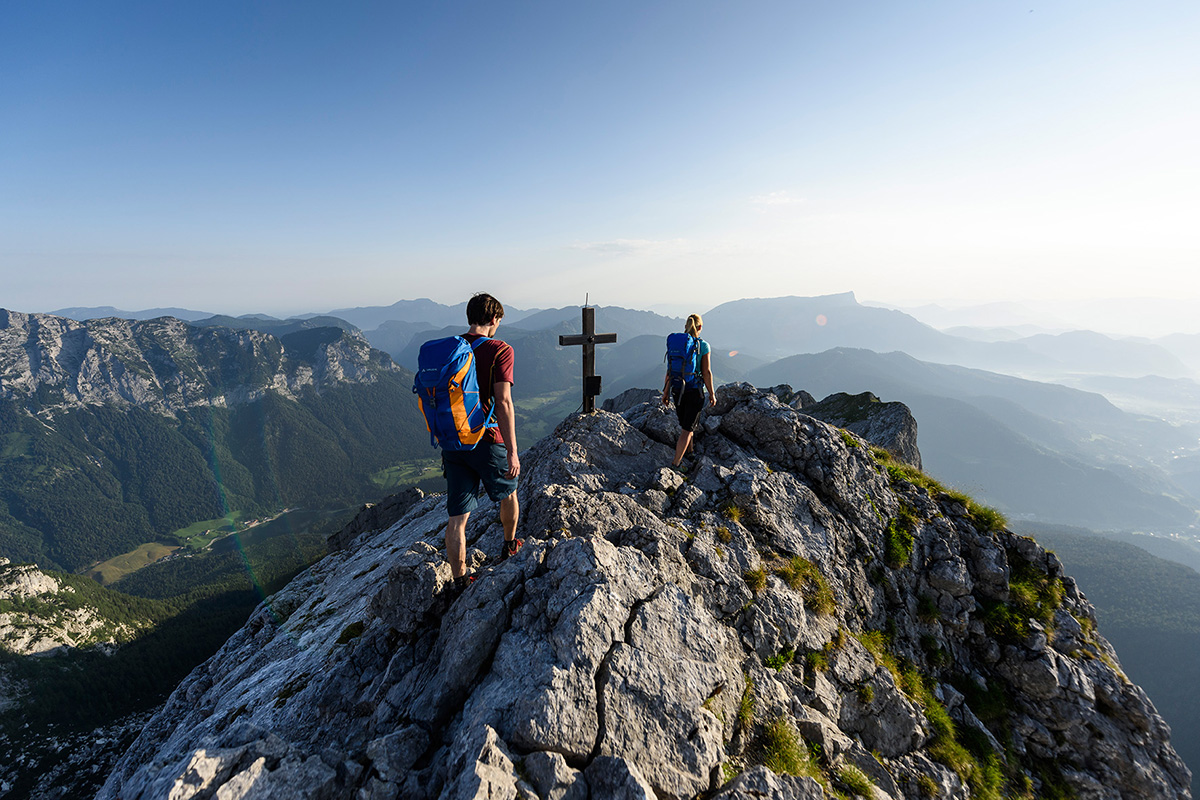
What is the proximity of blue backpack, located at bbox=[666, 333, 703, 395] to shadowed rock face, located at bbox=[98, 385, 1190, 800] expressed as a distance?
257cm

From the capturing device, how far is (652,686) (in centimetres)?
677

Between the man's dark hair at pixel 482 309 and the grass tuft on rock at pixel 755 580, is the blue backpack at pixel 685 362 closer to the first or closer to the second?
the grass tuft on rock at pixel 755 580

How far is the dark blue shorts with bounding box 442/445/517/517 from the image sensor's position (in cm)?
813

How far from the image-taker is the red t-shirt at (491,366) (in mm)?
7855

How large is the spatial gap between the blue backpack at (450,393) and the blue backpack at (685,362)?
21.5 ft

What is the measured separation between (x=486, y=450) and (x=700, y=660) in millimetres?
5286

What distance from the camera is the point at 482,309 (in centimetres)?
812

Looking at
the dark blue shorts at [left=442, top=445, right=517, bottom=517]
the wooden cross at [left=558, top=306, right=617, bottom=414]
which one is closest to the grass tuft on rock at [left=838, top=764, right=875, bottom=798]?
the dark blue shorts at [left=442, top=445, right=517, bottom=517]

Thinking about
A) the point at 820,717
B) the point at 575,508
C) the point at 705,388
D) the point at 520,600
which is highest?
the point at 705,388

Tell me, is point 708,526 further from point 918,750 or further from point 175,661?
point 175,661

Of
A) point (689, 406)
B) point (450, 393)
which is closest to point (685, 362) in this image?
point (689, 406)

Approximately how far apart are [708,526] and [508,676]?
5851 millimetres

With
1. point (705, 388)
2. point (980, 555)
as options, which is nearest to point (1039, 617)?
point (980, 555)

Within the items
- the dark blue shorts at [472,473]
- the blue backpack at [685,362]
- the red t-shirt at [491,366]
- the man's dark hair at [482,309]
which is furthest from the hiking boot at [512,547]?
the blue backpack at [685,362]
